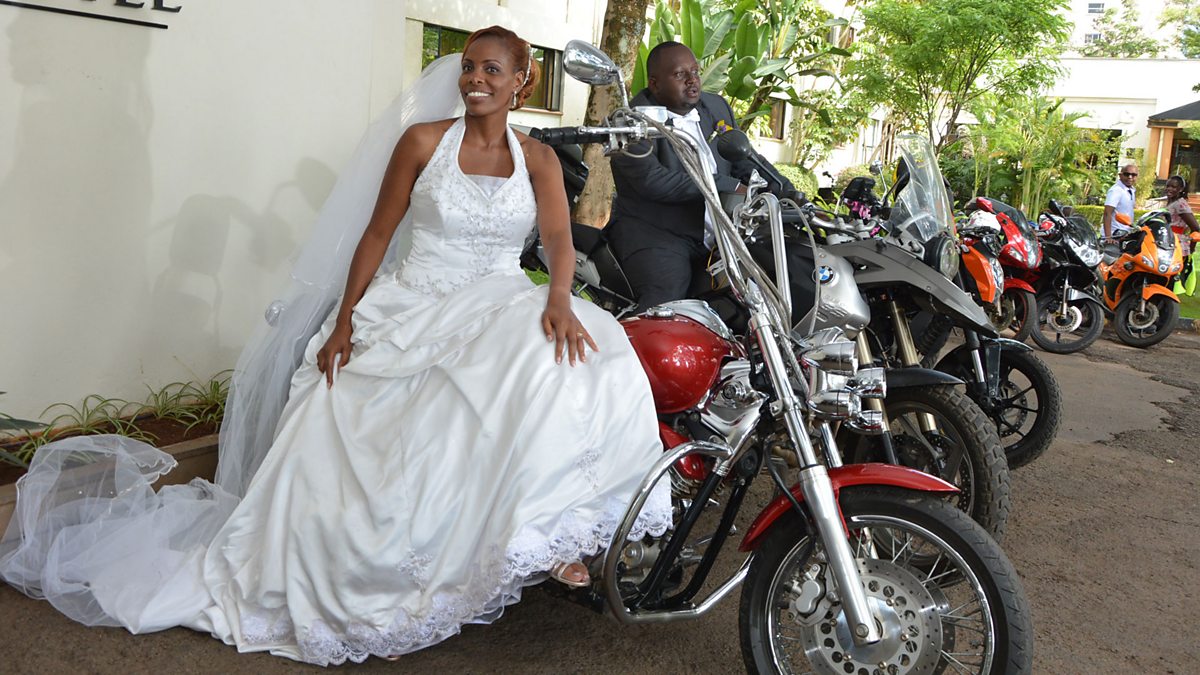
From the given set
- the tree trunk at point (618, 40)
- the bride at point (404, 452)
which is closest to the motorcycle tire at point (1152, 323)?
the tree trunk at point (618, 40)

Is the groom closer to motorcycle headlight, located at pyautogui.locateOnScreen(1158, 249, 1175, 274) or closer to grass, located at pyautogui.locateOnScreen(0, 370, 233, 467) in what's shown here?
grass, located at pyautogui.locateOnScreen(0, 370, 233, 467)

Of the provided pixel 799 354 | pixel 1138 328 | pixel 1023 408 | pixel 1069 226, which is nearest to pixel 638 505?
pixel 799 354

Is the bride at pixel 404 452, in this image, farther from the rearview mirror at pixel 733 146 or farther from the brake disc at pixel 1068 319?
the brake disc at pixel 1068 319

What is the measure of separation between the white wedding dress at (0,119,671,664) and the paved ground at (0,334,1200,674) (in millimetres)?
99

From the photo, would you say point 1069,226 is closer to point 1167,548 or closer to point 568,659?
point 1167,548

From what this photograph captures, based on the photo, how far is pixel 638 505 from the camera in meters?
2.62

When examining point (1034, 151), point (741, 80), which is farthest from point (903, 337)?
point (1034, 151)

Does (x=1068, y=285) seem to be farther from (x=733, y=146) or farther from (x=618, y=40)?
(x=733, y=146)

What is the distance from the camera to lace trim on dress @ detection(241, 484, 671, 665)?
262 centimetres

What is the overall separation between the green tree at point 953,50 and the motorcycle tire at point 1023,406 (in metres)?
14.8


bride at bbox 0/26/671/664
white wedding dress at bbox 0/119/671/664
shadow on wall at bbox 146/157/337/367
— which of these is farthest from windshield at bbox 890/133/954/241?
shadow on wall at bbox 146/157/337/367

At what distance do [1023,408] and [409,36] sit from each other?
720cm

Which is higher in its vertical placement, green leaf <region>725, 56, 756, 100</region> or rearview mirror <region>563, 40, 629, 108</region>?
green leaf <region>725, 56, 756, 100</region>

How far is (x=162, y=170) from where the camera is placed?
4.38 meters
